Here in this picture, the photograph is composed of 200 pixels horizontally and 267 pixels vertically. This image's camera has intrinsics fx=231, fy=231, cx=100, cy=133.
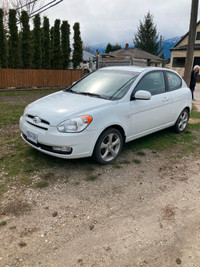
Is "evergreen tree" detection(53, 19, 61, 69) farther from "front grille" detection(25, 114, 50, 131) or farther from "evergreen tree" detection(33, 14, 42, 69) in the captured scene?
"front grille" detection(25, 114, 50, 131)

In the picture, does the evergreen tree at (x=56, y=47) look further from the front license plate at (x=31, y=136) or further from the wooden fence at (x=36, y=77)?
the front license plate at (x=31, y=136)

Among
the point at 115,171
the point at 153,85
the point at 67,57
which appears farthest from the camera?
the point at 67,57

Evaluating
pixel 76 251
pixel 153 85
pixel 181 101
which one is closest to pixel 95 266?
pixel 76 251

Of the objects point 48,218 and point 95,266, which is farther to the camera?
point 48,218

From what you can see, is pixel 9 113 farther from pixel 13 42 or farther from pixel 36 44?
pixel 36 44

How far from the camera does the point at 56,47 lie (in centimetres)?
1619

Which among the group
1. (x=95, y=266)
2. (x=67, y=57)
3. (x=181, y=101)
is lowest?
(x=95, y=266)

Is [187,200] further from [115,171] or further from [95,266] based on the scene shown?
[95,266]

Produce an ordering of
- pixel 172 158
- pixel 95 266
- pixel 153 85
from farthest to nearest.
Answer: pixel 153 85
pixel 172 158
pixel 95 266

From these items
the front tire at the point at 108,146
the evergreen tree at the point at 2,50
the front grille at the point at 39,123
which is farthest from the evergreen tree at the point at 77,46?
the front tire at the point at 108,146

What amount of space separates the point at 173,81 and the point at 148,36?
47895mm

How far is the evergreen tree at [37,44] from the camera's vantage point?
15086 millimetres

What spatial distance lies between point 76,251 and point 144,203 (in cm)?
117

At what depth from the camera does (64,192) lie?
126 inches
